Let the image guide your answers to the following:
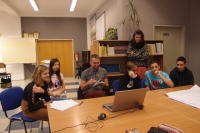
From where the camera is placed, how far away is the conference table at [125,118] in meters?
1.23

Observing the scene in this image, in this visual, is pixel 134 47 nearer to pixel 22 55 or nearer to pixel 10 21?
pixel 22 55

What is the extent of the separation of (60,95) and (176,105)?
1.71 m

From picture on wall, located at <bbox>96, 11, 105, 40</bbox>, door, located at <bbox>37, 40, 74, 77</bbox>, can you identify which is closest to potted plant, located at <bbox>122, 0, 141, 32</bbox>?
picture on wall, located at <bbox>96, 11, 105, 40</bbox>

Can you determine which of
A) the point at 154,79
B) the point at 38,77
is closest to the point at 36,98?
the point at 38,77

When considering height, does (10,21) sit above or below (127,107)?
above

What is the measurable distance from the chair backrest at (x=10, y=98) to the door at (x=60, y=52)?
6043 mm

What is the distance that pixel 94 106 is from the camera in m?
1.71

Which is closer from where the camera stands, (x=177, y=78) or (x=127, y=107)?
(x=127, y=107)

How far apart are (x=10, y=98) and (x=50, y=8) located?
574 centimetres

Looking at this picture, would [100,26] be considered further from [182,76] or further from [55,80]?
[182,76]

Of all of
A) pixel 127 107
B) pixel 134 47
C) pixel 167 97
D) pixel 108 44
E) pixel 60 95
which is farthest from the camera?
pixel 108 44

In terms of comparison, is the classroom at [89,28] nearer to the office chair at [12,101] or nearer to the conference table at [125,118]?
the conference table at [125,118]

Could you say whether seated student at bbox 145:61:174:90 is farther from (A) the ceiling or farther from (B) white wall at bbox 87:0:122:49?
(A) the ceiling

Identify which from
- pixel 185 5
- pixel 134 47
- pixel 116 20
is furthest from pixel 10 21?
pixel 185 5
